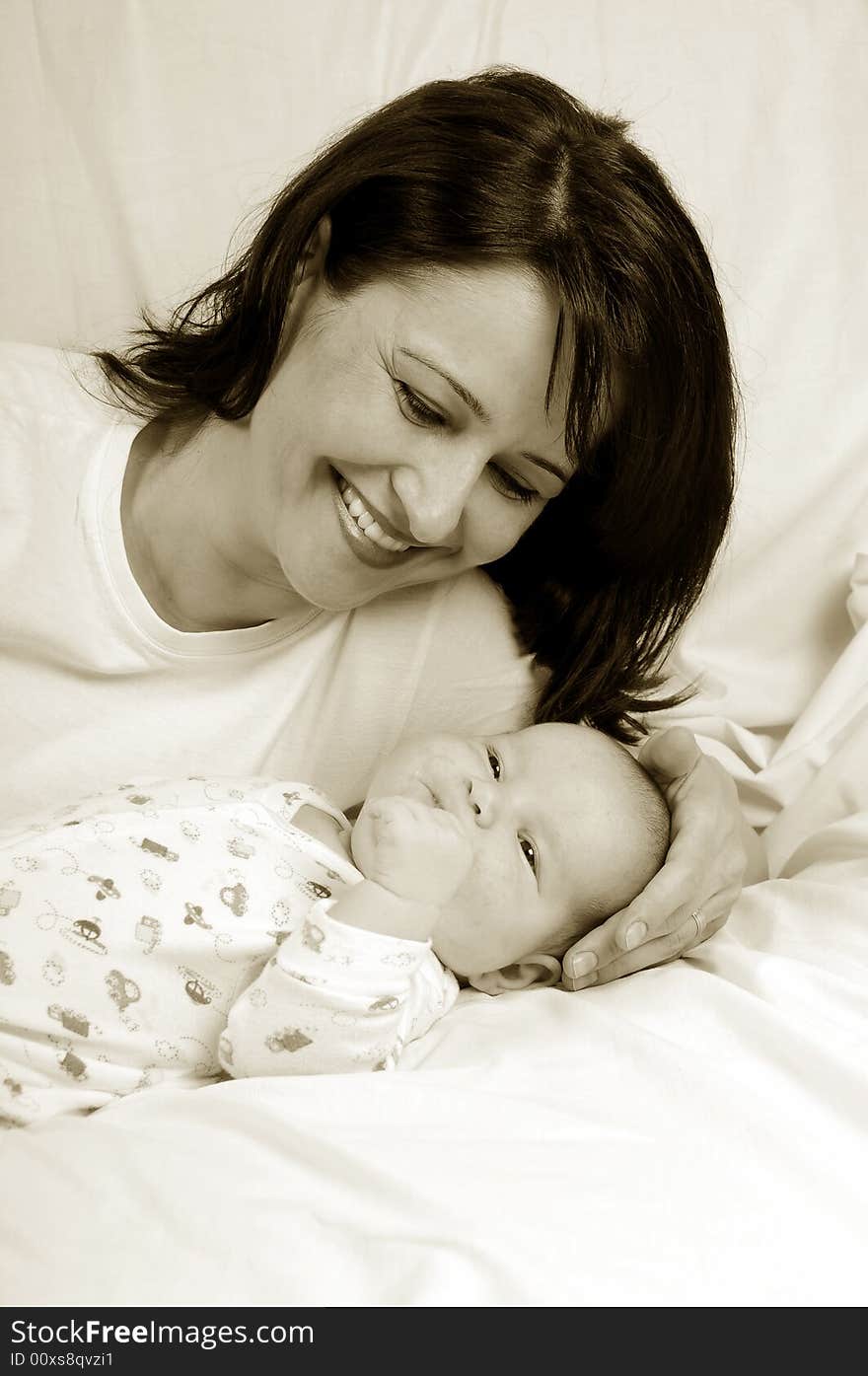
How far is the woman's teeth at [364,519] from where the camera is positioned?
1.36 meters

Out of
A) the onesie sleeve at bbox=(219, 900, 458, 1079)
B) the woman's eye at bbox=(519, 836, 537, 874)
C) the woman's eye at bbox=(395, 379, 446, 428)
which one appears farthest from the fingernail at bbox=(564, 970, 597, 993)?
the woman's eye at bbox=(395, 379, 446, 428)

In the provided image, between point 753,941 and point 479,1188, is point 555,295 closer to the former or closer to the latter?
Answer: point 753,941

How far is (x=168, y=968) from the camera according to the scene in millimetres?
1212

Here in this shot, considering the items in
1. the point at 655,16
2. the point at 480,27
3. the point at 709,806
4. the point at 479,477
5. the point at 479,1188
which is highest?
the point at 655,16

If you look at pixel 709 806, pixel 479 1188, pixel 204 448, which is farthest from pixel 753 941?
pixel 204 448

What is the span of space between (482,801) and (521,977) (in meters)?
0.22

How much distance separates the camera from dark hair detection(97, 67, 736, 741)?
1.27m

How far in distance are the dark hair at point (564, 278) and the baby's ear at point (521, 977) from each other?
0.50 m

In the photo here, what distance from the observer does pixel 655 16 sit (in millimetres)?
1952

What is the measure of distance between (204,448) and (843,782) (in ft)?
2.95

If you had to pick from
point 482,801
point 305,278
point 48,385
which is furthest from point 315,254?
point 482,801

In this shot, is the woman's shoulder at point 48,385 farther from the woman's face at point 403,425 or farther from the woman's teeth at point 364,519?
the woman's teeth at point 364,519

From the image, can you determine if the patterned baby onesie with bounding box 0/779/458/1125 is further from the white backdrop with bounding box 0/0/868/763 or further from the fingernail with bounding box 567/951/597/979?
the white backdrop with bounding box 0/0/868/763

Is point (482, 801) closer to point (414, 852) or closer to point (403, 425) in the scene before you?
point (414, 852)
